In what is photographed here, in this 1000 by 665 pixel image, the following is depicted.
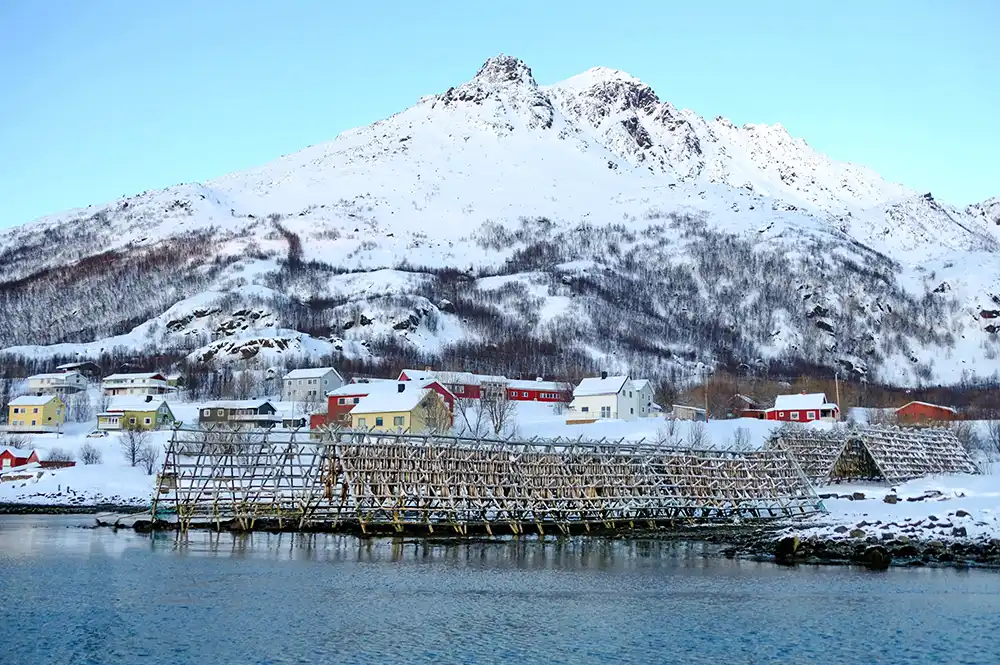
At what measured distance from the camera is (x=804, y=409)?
A: 120438mm

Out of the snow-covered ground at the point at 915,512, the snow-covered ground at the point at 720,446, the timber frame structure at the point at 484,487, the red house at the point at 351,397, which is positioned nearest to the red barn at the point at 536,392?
the snow-covered ground at the point at 720,446

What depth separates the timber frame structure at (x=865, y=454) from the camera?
66250mm

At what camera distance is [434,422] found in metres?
98.5

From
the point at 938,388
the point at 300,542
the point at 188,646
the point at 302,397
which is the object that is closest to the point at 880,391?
the point at 938,388

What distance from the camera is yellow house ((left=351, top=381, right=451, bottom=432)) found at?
323 ft

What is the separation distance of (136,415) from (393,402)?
3785 centimetres

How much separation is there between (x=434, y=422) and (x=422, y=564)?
2404 inches

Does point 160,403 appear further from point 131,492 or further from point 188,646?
point 188,646

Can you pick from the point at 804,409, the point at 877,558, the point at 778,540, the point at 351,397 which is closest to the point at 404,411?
the point at 351,397

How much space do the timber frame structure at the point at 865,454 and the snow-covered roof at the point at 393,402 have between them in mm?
41540

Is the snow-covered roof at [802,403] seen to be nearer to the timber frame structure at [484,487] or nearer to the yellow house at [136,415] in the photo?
the timber frame structure at [484,487]

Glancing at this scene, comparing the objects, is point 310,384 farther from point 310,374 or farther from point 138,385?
point 138,385

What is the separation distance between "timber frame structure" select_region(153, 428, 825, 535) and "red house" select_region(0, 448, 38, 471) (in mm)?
40226

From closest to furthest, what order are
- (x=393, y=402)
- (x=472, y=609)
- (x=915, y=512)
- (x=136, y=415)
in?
(x=472, y=609)
(x=915, y=512)
(x=393, y=402)
(x=136, y=415)
